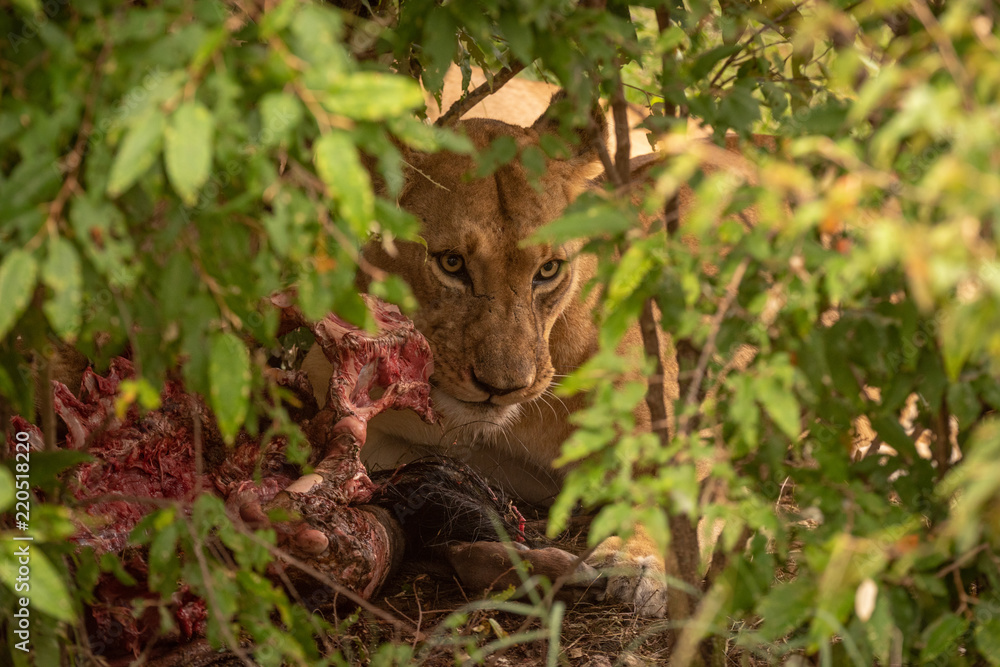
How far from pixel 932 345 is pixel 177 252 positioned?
44.7 inches

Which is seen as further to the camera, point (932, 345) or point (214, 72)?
point (932, 345)

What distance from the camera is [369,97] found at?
3.43 ft

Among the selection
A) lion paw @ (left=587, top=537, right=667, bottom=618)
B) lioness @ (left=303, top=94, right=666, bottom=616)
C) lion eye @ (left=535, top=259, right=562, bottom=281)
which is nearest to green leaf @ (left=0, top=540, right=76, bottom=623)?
lion paw @ (left=587, top=537, right=667, bottom=618)

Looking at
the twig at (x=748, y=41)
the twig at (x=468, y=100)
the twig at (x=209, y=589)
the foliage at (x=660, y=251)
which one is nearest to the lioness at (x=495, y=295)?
the twig at (x=468, y=100)

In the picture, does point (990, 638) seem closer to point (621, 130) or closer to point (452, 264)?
point (621, 130)

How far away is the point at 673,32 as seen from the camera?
171 cm

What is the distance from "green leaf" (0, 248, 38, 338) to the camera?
3.52 feet

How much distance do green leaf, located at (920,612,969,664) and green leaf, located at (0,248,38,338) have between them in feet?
4.41

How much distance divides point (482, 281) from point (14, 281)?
6.51 ft

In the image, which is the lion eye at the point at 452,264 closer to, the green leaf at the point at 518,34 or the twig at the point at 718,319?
the green leaf at the point at 518,34

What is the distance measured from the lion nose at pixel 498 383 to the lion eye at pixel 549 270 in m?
0.38

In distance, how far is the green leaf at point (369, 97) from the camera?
41.0 inches

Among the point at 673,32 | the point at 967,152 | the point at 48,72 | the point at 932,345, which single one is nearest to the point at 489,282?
the point at 673,32

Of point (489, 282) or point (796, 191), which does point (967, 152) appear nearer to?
point (796, 191)
